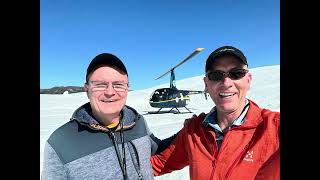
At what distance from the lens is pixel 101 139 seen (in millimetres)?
2496

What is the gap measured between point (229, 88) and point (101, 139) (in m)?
1.19

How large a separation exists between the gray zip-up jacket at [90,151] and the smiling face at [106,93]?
0.42 feet

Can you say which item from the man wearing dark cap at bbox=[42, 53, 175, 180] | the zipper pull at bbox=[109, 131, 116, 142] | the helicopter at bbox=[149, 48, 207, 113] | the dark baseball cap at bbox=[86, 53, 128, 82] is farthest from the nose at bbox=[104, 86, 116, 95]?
the helicopter at bbox=[149, 48, 207, 113]

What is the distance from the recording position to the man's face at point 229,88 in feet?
8.51

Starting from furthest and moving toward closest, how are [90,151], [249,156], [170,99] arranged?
1. [170,99]
2. [90,151]
3. [249,156]

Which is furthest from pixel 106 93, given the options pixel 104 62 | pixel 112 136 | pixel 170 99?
pixel 170 99

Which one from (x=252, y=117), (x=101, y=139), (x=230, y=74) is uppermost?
(x=230, y=74)

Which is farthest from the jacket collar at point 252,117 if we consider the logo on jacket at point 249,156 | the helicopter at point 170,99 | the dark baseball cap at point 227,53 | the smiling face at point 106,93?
the helicopter at point 170,99

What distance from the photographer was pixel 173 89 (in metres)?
18.9

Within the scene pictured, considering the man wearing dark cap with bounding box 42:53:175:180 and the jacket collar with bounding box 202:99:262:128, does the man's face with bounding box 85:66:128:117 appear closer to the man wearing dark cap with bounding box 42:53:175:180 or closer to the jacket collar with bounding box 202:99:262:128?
the man wearing dark cap with bounding box 42:53:175:180

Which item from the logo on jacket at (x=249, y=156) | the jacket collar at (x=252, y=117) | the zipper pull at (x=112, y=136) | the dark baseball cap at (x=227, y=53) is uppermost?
the dark baseball cap at (x=227, y=53)

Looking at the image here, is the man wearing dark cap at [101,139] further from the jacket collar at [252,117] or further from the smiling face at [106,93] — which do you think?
the jacket collar at [252,117]

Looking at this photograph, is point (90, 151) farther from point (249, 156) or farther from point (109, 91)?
point (249, 156)
